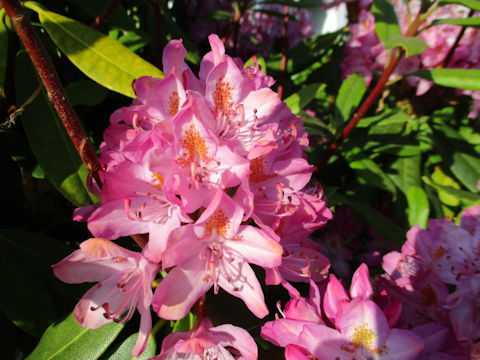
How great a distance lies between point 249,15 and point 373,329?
6.36 feet

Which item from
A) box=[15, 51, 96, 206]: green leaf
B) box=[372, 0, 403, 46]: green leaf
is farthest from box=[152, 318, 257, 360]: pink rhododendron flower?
box=[372, 0, 403, 46]: green leaf

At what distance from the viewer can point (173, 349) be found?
0.61 m

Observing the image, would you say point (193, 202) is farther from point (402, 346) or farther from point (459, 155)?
point (459, 155)

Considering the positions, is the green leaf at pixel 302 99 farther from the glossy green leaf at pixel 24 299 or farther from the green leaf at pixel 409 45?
the glossy green leaf at pixel 24 299

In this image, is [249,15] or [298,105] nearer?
[298,105]

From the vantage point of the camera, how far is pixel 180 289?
1.86 ft

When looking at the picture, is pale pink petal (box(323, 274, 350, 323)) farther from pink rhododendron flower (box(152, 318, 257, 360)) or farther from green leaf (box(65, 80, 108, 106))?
green leaf (box(65, 80, 108, 106))

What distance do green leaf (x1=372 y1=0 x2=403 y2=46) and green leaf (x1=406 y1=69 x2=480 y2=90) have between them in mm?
224

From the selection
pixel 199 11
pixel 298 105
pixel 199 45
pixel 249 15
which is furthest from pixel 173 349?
pixel 249 15

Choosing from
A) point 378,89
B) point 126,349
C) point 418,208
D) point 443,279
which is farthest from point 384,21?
point 126,349

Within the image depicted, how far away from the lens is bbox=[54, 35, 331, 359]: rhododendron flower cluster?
0.56m

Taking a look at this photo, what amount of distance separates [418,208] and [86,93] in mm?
943

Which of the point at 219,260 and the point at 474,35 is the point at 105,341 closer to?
the point at 219,260

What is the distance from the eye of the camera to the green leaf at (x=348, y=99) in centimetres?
136
